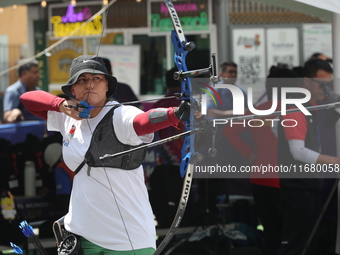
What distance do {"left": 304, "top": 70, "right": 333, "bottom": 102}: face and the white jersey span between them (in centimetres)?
197

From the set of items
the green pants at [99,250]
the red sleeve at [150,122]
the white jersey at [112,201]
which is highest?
the red sleeve at [150,122]

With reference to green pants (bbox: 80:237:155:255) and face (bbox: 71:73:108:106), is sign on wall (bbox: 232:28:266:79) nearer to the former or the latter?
face (bbox: 71:73:108:106)

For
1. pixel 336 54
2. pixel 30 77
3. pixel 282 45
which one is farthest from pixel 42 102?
pixel 282 45

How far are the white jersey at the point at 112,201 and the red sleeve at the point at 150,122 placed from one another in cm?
8

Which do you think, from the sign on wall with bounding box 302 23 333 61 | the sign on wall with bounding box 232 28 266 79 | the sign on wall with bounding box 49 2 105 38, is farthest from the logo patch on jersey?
the sign on wall with bounding box 302 23 333 61

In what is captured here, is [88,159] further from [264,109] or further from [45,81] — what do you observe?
[45,81]

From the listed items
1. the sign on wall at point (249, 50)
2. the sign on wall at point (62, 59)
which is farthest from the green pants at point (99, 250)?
the sign on wall at point (62, 59)

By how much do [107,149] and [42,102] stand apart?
56 cm

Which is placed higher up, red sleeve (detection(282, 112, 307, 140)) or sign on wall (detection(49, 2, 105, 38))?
sign on wall (detection(49, 2, 105, 38))

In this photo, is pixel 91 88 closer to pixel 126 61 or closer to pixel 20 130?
pixel 20 130

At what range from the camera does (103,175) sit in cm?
330

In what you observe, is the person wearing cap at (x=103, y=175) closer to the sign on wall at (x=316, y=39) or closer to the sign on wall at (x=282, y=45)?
the sign on wall at (x=282, y=45)

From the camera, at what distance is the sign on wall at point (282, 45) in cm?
961

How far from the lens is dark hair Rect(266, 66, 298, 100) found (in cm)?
494
